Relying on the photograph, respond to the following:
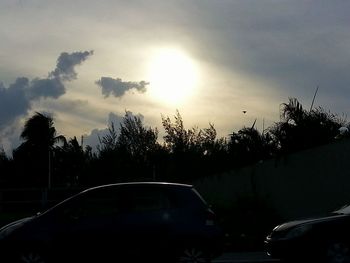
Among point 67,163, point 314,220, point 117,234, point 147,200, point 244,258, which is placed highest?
point 67,163

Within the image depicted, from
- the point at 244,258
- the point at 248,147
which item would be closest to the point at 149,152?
A: the point at 248,147

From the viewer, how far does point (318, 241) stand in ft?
44.0

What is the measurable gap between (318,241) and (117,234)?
12.0ft

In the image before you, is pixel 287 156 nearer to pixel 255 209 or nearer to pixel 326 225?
pixel 255 209

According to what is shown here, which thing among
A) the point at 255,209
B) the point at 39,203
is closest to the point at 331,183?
the point at 255,209

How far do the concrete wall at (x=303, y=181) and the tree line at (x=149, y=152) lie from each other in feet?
3.64

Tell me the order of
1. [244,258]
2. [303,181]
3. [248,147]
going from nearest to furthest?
[244,258] → [303,181] → [248,147]

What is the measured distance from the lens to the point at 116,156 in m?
55.3

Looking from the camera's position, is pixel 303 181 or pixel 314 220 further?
pixel 303 181

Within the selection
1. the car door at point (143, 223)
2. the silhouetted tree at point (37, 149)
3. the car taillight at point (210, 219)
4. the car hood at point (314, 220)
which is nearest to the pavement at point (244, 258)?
the car hood at point (314, 220)

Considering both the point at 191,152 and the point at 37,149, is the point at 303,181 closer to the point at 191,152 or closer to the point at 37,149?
the point at 191,152

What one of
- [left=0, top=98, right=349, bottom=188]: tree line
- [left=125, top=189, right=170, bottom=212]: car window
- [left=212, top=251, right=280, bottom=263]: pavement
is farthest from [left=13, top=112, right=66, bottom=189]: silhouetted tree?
[left=125, top=189, right=170, bottom=212]: car window

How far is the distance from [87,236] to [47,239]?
0.72m

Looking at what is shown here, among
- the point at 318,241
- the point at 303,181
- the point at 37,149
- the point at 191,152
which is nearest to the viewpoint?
the point at 318,241
